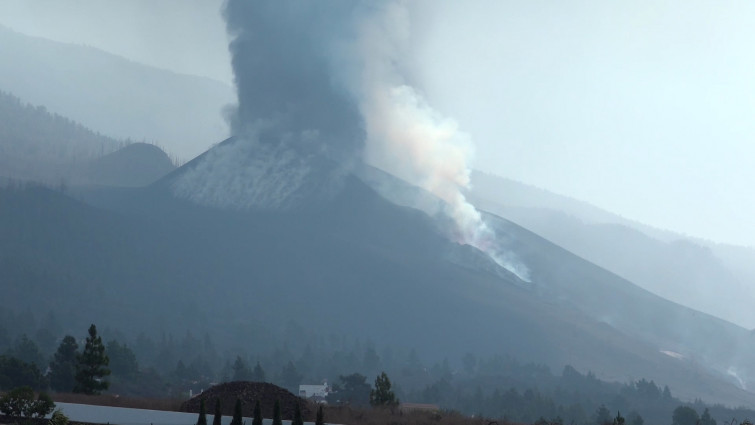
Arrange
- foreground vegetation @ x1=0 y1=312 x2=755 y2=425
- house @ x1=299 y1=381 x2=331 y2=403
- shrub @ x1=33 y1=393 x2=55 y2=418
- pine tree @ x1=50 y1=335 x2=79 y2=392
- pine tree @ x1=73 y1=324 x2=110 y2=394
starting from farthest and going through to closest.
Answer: house @ x1=299 y1=381 x2=331 y2=403, foreground vegetation @ x1=0 y1=312 x2=755 y2=425, pine tree @ x1=50 y1=335 x2=79 y2=392, pine tree @ x1=73 y1=324 x2=110 y2=394, shrub @ x1=33 y1=393 x2=55 y2=418

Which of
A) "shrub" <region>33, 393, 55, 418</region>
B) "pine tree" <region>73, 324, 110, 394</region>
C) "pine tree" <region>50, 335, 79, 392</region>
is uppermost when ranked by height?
"pine tree" <region>50, 335, 79, 392</region>

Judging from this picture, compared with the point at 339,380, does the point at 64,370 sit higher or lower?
lower

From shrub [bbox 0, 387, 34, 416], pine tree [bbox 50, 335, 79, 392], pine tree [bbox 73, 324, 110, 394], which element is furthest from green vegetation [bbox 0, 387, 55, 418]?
A: pine tree [bbox 50, 335, 79, 392]

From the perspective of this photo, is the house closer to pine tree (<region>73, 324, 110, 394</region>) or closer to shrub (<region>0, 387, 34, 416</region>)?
pine tree (<region>73, 324, 110, 394</region>)

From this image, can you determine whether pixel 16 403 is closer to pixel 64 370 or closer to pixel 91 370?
pixel 91 370

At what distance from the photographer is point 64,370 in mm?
102938

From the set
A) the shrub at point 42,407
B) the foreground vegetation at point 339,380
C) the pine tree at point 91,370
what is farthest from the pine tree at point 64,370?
the shrub at point 42,407

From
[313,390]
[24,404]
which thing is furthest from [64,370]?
[24,404]

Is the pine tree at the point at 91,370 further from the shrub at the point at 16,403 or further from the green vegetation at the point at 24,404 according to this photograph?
the shrub at the point at 16,403

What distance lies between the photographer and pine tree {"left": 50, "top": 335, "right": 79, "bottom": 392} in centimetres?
10069

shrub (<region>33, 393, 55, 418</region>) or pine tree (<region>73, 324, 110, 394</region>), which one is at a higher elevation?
pine tree (<region>73, 324, 110, 394</region>)

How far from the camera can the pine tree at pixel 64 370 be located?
101 metres

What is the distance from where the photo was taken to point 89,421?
5269 cm

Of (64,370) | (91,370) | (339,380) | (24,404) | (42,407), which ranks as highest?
(339,380)
